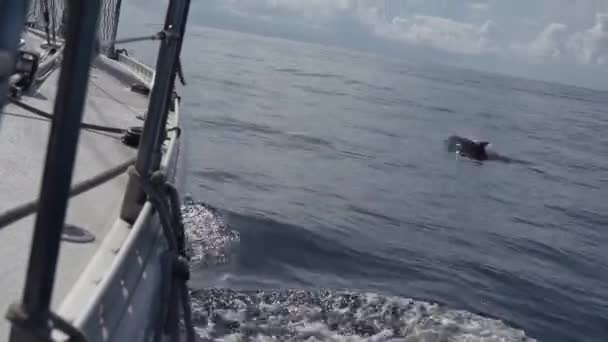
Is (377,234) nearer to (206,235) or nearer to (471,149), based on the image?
(206,235)

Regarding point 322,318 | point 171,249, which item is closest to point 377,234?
point 322,318

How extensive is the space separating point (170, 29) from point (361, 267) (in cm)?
784

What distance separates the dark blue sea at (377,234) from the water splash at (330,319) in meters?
0.02

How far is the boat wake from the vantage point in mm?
6691

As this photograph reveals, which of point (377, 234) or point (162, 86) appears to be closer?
point (162, 86)

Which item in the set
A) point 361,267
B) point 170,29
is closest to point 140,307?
point 170,29

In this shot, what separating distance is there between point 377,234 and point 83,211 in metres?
9.31

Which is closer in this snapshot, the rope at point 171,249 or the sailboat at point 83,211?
the sailboat at point 83,211

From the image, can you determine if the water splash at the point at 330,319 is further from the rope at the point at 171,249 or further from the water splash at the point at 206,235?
the rope at the point at 171,249

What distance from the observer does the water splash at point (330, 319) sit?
6.68 metres

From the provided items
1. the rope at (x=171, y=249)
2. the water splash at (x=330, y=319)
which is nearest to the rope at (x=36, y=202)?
the rope at (x=171, y=249)

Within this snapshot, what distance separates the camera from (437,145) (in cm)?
2619

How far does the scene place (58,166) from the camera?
1.06 metres

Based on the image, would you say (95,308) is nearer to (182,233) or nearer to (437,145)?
(182,233)
